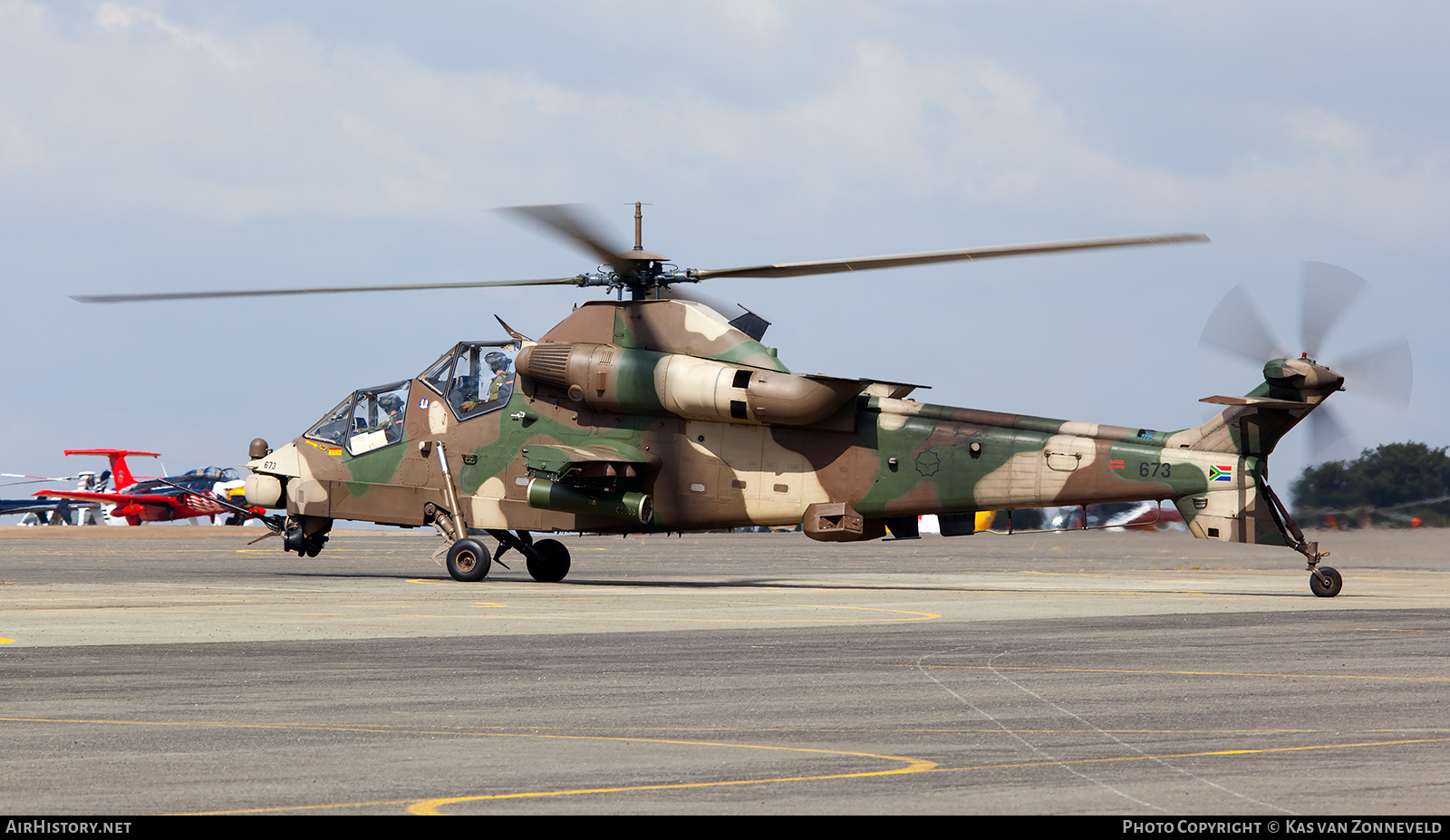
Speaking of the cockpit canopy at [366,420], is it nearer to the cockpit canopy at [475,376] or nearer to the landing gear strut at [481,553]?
the cockpit canopy at [475,376]

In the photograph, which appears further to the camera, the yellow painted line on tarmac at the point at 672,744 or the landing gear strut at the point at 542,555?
the landing gear strut at the point at 542,555

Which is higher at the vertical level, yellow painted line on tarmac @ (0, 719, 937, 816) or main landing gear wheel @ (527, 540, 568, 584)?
main landing gear wheel @ (527, 540, 568, 584)

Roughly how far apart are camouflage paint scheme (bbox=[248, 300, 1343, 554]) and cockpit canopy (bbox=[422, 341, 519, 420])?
0.14m

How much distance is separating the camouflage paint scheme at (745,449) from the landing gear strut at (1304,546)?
18 centimetres

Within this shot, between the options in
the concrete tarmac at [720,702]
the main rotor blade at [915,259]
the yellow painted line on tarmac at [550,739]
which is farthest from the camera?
the main rotor blade at [915,259]

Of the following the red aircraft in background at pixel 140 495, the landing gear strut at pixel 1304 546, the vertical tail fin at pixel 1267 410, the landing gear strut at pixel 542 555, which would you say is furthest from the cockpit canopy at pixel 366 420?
the red aircraft in background at pixel 140 495

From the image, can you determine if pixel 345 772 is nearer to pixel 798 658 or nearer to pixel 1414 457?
pixel 798 658

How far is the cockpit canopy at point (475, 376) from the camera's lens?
2859cm

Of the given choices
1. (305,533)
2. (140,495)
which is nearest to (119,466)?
(140,495)

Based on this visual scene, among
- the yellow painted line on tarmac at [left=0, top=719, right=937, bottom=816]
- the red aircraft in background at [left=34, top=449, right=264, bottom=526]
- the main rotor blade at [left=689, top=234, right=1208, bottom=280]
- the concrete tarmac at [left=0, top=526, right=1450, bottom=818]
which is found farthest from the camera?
the red aircraft in background at [left=34, top=449, right=264, bottom=526]

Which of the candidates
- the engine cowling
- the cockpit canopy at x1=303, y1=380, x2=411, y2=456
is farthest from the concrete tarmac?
the cockpit canopy at x1=303, y1=380, x2=411, y2=456

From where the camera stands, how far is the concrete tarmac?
7.70 m

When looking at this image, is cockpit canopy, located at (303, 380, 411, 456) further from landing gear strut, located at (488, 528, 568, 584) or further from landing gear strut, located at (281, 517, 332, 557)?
landing gear strut, located at (488, 528, 568, 584)

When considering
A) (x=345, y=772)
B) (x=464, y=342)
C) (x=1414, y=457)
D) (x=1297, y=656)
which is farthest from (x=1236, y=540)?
(x=345, y=772)
